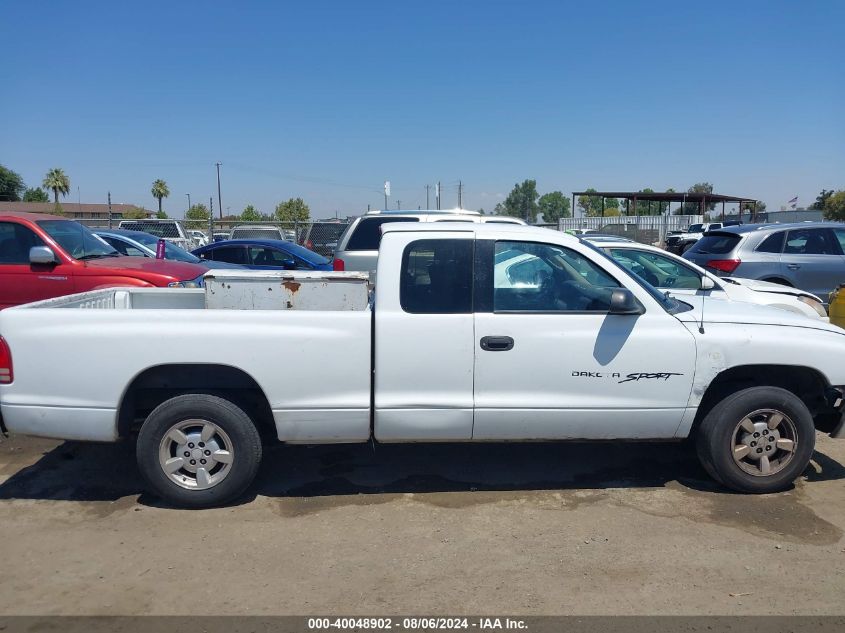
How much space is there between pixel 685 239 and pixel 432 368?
26376 mm

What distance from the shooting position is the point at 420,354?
4.57m

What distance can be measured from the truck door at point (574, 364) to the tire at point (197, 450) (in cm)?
154

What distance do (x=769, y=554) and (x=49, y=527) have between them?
4372 millimetres

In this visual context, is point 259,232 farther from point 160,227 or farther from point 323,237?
point 160,227

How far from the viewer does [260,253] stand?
48.2 feet

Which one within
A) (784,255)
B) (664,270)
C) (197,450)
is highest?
(784,255)

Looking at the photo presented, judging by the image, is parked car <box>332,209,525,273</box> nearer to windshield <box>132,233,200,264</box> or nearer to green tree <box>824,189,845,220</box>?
windshield <box>132,233,200,264</box>

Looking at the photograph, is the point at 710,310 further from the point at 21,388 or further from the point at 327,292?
the point at 21,388

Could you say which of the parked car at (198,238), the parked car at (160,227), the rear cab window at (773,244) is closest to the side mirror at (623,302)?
the rear cab window at (773,244)

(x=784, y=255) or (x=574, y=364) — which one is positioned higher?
(x=784, y=255)

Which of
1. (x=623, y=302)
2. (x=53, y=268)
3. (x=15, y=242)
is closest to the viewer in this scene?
(x=623, y=302)

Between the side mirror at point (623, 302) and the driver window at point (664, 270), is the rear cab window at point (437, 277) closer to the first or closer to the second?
the side mirror at point (623, 302)

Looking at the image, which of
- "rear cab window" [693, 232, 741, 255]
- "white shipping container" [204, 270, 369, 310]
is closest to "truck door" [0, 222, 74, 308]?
"white shipping container" [204, 270, 369, 310]

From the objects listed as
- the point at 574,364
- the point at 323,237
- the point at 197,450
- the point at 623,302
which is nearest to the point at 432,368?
the point at 574,364
